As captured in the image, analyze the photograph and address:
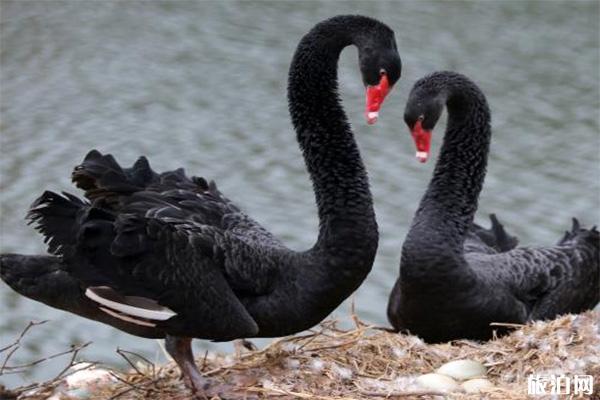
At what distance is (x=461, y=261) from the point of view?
404 cm

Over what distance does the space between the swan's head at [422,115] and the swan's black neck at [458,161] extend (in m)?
0.13

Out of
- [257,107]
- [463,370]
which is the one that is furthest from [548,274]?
[257,107]

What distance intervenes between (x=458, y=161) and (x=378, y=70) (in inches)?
44.9

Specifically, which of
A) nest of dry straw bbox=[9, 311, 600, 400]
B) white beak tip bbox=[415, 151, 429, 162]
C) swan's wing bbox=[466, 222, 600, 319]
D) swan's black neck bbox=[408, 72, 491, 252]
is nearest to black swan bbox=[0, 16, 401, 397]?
nest of dry straw bbox=[9, 311, 600, 400]

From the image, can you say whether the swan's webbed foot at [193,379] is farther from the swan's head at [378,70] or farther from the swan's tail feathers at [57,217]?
the swan's head at [378,70]

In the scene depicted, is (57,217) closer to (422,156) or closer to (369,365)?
(369,365)

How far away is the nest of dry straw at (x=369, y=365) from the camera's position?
327 centimetres

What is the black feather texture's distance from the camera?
10.5 ft

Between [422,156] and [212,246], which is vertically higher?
[422,156]

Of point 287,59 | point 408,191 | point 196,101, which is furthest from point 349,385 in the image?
point 287,59

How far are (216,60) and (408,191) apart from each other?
2.73 meters

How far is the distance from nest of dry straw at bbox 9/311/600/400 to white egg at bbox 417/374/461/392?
0.04m

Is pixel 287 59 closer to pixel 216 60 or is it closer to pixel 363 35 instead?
pixel 216 60

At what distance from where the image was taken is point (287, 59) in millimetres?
9008
